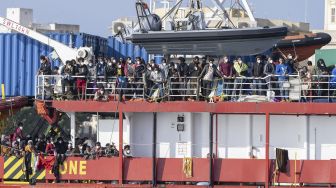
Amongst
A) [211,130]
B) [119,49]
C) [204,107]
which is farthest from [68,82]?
[119,49]

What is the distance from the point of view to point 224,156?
29891mm

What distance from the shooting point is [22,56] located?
114 ft

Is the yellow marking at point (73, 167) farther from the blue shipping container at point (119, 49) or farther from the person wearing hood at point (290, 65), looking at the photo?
the blue shipping container at point (119, 49)

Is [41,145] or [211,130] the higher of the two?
[211,130]

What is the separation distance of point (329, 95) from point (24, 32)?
1052 cm

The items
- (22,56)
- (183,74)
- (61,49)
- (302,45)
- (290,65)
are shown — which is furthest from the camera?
(302,45)

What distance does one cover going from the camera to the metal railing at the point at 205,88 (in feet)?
94.6

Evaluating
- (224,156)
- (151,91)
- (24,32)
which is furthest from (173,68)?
(24,32)

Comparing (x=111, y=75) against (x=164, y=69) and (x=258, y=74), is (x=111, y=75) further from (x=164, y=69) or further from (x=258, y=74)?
(x=258, y=74)

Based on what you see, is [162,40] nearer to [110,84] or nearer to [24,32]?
[110,84]

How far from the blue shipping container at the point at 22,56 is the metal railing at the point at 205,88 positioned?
4654mm

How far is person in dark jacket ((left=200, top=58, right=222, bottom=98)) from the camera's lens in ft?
95.1

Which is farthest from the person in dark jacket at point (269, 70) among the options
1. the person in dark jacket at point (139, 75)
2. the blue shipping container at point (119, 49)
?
the blue shipping container at point (119, 49)

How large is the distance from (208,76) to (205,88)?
0.38 m
